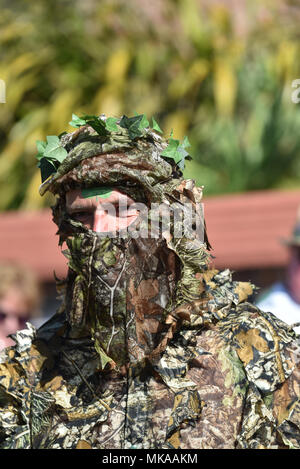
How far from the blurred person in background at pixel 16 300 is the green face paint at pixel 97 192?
1.59 meters

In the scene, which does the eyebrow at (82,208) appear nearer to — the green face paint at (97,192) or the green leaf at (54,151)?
the green face paint at (97,192)

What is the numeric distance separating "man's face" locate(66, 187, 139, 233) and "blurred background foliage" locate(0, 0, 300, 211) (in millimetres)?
3620

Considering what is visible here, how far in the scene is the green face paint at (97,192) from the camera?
7.00ft

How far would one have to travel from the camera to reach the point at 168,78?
6555mm

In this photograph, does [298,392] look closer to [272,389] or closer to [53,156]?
[272,389]

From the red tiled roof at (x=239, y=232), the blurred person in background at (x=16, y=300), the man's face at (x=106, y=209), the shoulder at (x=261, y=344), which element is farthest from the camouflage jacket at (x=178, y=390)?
the red tiled roof at (x=239, y=232)

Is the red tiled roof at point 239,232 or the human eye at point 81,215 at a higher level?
the red tiled roof at point 239,232

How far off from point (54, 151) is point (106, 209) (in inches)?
12.2

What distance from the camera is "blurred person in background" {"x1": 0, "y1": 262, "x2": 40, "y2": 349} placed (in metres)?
3.71

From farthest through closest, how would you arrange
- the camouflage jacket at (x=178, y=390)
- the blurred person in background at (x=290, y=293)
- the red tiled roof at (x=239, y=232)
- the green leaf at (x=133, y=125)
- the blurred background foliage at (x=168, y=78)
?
the blurred background foliage at (x=168, y=78)
the red tiled roof at (x=239, y=232)
the blurred person in background at (x=290, y=293)
the green leaf at (x=133, y=125)
the camouflage jacket at (x=178, y=390)

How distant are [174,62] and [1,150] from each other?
2.08m

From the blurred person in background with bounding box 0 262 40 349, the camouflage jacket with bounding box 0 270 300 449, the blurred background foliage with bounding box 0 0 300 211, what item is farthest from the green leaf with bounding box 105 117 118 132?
the blurred background foliage with bounding box 0 0 300 211

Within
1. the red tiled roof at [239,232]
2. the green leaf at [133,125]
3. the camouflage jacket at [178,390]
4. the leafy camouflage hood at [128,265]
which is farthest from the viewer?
the red tiled roof at [239,232]

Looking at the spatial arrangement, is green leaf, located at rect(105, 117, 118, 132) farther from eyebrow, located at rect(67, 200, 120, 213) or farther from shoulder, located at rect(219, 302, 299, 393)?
shoulder, located at rect(219, 302, 299, 393)
